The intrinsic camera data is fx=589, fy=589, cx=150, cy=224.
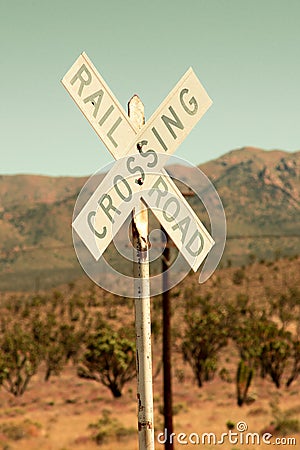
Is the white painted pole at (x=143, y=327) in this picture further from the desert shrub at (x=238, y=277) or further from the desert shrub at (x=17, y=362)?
the desert shrub at (x=238, y=277)

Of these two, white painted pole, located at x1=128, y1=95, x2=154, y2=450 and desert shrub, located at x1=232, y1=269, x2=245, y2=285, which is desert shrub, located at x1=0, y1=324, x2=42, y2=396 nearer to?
white painted pole, located at x1=128, y1=95, x2=154, y2=450

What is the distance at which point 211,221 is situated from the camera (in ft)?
13.0

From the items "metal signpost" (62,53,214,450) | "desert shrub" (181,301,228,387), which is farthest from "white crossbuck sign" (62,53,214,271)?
"desert shrub" (181,301,228,387)

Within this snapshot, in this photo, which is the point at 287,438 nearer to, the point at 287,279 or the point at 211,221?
the point at 211,221

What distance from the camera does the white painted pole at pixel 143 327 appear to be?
3846mm

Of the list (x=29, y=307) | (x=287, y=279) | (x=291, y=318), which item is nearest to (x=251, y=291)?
(x=287, y=279)

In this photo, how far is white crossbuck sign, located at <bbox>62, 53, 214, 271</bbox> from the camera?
386cm

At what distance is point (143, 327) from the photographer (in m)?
3.89

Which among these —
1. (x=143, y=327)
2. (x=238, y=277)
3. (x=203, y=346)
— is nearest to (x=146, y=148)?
(x=143, y=327)

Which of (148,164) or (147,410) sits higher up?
(148,164)

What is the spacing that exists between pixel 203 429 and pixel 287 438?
5019 millimetres

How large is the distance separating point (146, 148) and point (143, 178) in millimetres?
216

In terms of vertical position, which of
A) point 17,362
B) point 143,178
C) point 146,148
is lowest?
point 17,362

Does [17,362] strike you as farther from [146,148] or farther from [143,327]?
[146,148]
